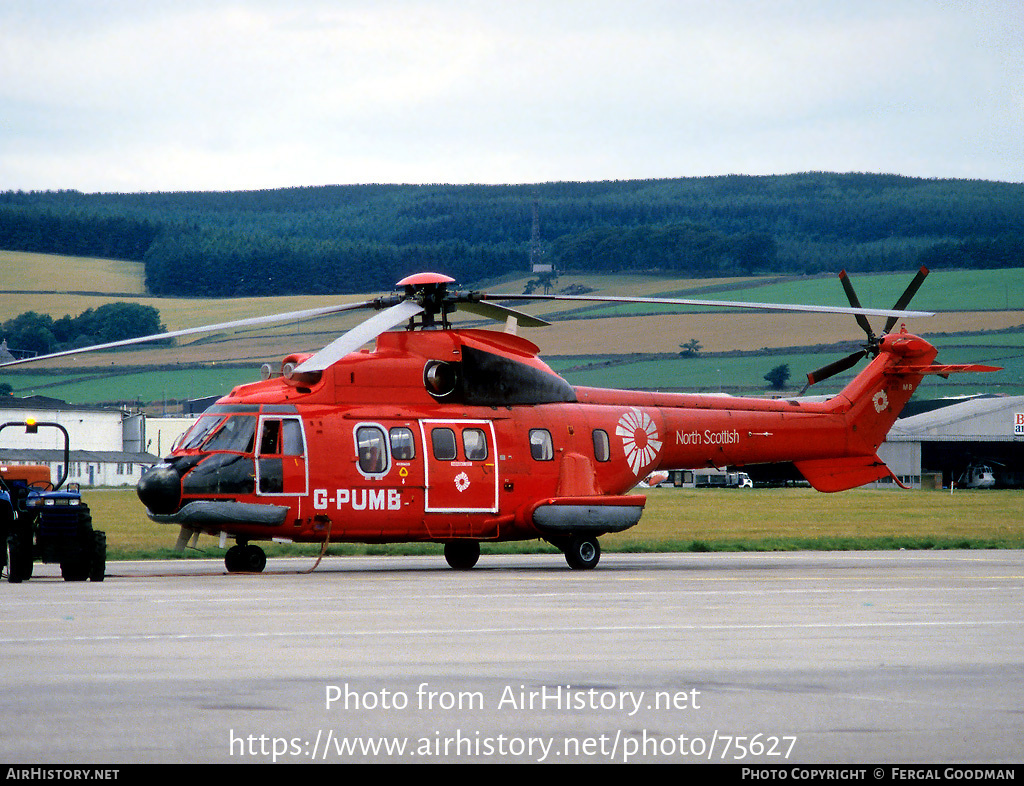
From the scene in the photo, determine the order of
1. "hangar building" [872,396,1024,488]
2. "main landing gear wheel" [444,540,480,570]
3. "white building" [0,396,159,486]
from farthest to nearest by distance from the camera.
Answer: "white building" [0,396,159,486]
"hangar building" [872,396,1024,488]
"main landing gear wheel" [444,540,480,570]

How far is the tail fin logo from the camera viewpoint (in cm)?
2634

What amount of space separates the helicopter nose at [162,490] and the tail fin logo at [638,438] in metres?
8.63

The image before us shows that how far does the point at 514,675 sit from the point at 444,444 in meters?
14.6

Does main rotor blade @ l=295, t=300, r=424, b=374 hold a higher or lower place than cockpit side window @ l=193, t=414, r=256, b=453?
higher

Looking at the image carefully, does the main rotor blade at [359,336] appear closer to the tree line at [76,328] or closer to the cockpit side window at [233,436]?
the cockpit side window at [233,436]

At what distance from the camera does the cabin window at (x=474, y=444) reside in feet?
79.7

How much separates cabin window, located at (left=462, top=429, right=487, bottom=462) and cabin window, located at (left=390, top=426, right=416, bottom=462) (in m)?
1.05

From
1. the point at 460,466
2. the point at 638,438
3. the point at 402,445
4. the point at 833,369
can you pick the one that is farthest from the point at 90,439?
the point at 402,445

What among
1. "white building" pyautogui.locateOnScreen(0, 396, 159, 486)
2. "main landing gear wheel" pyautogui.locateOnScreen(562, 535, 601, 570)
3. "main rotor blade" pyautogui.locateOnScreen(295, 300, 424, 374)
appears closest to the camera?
"main rotor blade" pyautogui.locateOnScreen(295, 300, 424, 374)

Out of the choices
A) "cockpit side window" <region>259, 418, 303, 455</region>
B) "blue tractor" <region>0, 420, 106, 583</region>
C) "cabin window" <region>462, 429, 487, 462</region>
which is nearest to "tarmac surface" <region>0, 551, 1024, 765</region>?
"blue tractor" <region>0, 420, 106, 583</region>

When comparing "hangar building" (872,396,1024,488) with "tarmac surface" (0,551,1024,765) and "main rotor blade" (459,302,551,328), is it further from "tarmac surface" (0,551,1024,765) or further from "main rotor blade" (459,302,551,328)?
"tarmac surface" (0,551,1024,765)

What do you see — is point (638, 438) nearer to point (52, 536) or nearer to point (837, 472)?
point (837, 472)

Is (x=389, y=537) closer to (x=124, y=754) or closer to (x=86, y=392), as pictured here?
(x=124, y=754)
